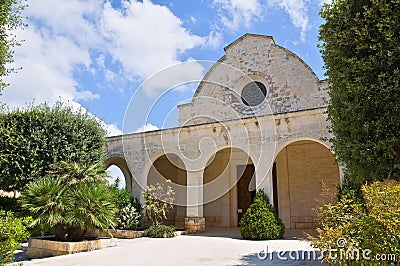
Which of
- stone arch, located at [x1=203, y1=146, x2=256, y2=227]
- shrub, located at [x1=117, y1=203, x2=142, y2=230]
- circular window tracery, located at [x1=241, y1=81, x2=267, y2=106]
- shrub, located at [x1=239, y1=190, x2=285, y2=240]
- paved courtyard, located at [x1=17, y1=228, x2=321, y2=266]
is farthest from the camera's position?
circular window tracery, located at [x1=241, y1=81, x2=267, y2=106]

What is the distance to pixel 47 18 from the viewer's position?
9.07m

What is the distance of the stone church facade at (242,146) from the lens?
11.8 meters

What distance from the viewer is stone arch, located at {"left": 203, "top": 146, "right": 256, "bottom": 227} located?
619 inches

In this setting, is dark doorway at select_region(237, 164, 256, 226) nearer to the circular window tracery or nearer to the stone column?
the circular window tracery

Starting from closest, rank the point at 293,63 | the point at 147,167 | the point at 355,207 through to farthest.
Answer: the point at 355,207 → the point at 147,167 → the point at 293,63

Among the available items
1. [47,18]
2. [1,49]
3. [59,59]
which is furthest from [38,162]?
[1,49]

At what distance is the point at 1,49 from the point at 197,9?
5.34m

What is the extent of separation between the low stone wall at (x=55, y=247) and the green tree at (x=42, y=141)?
270 centimetres

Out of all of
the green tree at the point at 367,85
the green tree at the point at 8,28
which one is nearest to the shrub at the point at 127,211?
the green tree at the point at 8,28

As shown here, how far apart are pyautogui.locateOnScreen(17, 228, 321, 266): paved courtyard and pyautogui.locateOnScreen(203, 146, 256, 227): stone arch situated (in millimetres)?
5372

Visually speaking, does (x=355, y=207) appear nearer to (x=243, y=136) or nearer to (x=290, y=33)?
(x=243, y=136)

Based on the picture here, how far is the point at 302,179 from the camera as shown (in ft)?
47.4

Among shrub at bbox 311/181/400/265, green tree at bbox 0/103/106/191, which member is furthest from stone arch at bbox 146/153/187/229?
shrub at bbox 311/181/400/265

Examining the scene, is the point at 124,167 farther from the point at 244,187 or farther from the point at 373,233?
the point at 373,233
